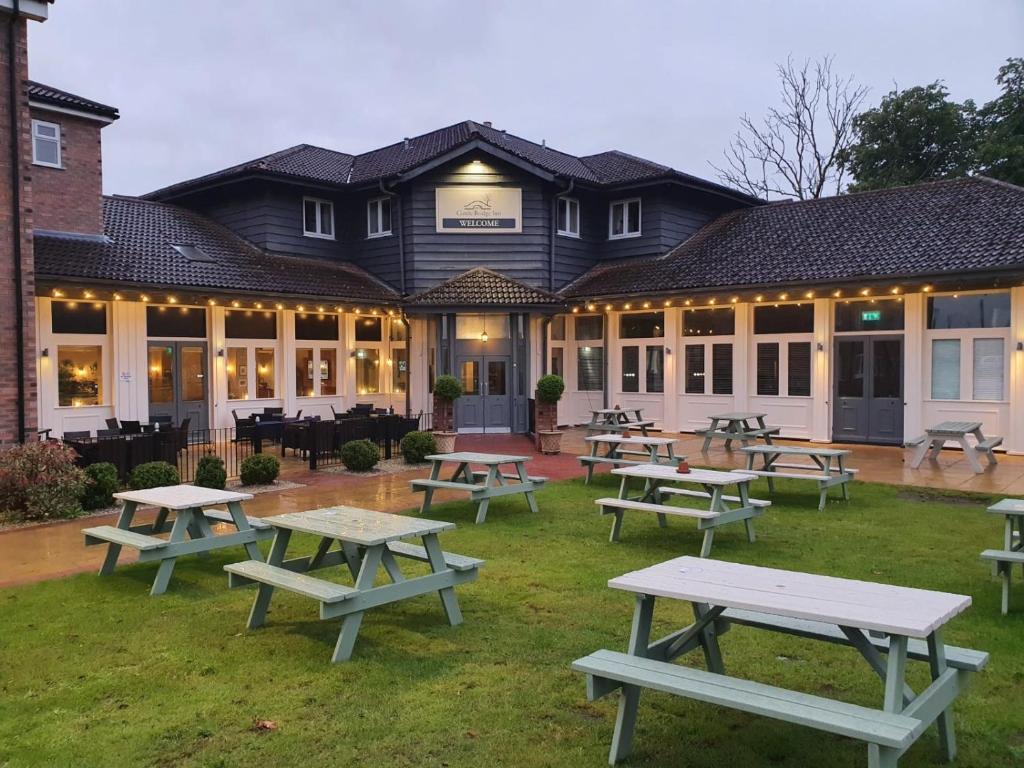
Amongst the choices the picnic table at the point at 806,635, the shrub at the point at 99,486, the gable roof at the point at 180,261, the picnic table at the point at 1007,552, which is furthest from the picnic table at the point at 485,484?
the gable roof at the point at 180,261

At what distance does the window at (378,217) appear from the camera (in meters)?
20.0

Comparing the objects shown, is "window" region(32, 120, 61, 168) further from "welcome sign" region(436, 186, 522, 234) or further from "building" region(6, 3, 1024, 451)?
"welcome sign" region(436, 186, 522, 234)

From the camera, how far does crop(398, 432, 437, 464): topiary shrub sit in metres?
13.6

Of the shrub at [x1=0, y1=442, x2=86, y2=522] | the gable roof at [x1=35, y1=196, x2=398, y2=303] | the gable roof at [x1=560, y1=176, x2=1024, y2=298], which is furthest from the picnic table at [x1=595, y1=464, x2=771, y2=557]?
the gable roof at [x1=35, y1=196, x2=398, y2=303]

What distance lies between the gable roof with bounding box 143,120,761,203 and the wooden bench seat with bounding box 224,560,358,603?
14336 mm

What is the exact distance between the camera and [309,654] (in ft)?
15.7

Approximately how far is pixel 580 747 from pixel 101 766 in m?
2.11

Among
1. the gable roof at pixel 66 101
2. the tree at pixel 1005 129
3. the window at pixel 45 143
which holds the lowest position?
the window at pixel 45 143

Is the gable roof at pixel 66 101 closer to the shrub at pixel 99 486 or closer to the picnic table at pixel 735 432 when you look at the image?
the shrub at pixel 99 486

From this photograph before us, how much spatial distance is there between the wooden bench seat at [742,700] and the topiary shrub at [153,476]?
24.9 ft

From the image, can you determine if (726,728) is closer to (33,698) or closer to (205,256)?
(33,698)

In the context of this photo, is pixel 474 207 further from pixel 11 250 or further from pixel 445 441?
pixel 11 250

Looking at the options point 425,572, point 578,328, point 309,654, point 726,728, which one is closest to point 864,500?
point 425,572

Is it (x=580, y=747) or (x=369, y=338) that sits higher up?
(x=369, y=338)
